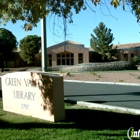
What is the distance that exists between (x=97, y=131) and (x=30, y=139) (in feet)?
5.07

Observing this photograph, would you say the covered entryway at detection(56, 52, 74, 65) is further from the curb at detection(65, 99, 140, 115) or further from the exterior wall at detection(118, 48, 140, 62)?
the curb at detection(65, 99, 140, 115)

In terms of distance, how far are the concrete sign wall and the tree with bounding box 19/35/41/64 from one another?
39301 millimetres

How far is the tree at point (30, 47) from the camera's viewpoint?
156ft

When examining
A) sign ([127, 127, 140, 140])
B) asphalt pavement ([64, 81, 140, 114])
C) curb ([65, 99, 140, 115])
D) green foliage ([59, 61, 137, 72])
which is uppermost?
green foliage ([59, 61, 137, 72])

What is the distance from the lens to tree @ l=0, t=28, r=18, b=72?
41.3m

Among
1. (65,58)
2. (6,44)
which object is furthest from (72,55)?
(6,44)

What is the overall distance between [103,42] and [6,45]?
1933cm

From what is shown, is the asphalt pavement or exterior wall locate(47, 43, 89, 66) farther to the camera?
exterior wall locate(47, 43, 89, 66)

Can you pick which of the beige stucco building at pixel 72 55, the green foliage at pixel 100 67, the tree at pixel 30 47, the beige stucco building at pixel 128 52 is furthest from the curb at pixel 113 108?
the beige stucco building at pixel 128 52

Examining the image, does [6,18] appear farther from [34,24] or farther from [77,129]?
[77,129]

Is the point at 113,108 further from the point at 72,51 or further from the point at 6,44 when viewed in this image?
the point at 72,51

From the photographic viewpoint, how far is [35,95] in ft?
25.5

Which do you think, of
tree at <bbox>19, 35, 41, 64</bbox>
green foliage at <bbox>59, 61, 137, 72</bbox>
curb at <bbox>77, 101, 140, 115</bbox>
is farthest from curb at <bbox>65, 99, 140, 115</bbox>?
tree at <bbox>19, 35, 41, 64</bbox>

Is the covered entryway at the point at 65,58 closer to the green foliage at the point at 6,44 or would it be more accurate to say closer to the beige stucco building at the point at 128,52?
the beige stucco building at the point at 128,52
